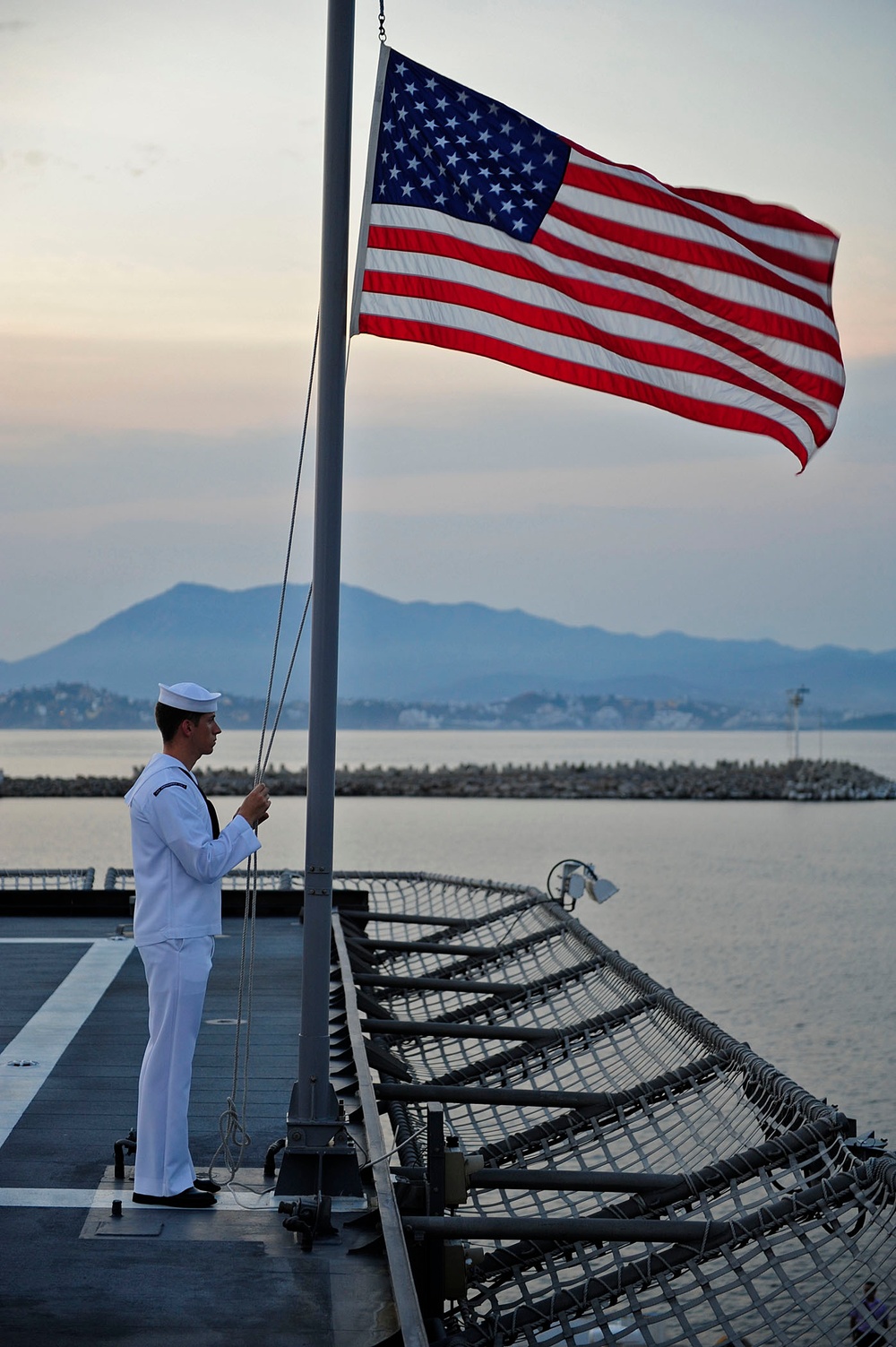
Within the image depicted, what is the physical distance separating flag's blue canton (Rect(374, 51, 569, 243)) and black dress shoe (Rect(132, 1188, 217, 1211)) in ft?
13.9

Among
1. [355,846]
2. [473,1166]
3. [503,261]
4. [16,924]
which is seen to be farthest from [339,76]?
[355,846]

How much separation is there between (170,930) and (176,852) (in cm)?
30

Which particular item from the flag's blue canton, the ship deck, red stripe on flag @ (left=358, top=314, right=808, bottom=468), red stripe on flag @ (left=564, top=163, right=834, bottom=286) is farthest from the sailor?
red stripe on flag @ (left=564, top=163, right=834, bottom=286)

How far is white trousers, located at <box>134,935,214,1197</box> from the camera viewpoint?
5.40 metres

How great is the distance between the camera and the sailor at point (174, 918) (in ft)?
17.6

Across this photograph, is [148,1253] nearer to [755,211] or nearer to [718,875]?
[755,211]

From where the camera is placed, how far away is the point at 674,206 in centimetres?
725

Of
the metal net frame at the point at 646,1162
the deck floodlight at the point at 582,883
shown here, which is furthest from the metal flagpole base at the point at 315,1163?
the deck floodlight at the point at 582,883

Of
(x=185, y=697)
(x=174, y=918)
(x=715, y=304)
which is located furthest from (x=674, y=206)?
(x=174, y=918)

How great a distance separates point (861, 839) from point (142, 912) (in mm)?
56398

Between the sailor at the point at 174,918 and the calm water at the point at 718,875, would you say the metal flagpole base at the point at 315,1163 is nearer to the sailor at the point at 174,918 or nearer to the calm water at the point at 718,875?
the sailor at the point at 174,918

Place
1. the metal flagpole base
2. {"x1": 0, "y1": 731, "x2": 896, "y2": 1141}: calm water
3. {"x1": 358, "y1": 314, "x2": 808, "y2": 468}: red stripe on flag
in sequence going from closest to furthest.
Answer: the metal flagpole base
{"x1": 358, "y1": 314, "x2": 808, "y2": 468}: red stripe on flag
{"x1": 0, "y1": 731, "x2": 896, "y2": 1141}: calm water

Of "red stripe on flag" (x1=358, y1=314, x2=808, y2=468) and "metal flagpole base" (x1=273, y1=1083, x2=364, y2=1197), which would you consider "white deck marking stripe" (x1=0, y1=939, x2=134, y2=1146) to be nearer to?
"metal flagpole base" (x1=273, y1=1083, x2=364, y2=1197)

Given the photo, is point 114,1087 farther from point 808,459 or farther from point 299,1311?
point 808,459
